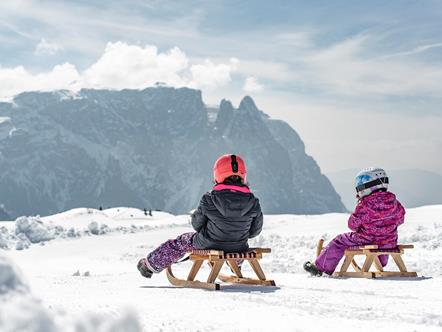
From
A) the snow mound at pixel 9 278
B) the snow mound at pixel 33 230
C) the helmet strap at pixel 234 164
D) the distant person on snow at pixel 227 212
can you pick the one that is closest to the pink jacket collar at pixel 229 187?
the distant person on snow at pixel 227 212

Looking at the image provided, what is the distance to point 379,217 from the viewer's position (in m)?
8.08

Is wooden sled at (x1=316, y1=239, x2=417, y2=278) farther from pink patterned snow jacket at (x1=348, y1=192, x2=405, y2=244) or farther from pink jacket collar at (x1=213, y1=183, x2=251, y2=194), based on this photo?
pink jacket collar at (x1=213, y1=183, x2=251, y2=194)

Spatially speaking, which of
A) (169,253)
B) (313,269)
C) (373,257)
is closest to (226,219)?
(169,253)

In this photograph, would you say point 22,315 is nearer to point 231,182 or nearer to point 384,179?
point 231,182

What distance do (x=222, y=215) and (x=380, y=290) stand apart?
77.0 inches

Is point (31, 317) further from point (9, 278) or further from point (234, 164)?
point (234, 164)

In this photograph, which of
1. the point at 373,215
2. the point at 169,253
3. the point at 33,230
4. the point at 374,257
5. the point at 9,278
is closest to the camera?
the point at 9,278

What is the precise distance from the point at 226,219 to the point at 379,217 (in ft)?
8.43

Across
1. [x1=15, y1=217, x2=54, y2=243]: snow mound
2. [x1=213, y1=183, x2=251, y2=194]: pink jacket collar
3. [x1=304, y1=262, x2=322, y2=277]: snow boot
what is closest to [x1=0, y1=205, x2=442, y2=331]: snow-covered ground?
[x1=304, y1=262, x2=322, y2=277]: snow boot

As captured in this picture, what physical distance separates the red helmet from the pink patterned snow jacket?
2153mm

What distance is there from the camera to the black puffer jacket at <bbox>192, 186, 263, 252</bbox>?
21.6 ft

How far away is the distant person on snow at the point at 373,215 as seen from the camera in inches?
318

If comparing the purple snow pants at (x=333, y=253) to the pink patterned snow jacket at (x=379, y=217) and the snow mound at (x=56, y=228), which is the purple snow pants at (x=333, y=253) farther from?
the snow mound at (x=56, y=228)

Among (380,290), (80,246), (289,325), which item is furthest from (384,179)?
(80,246)
